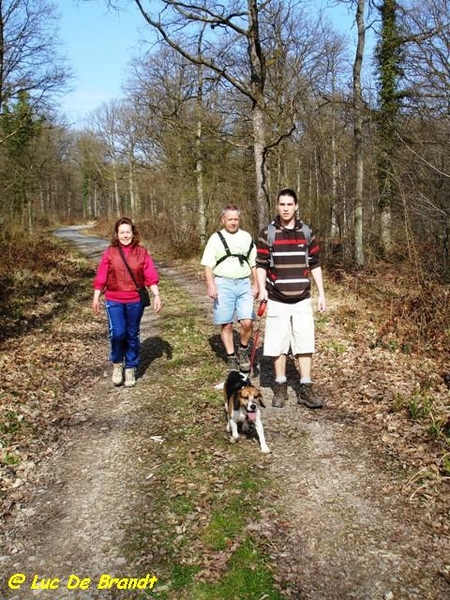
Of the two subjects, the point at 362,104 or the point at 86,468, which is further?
the point at 362,104

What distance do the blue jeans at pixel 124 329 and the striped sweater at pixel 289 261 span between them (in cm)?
196

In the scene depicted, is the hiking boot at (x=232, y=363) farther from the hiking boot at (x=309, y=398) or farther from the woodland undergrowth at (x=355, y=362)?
the woodland undergrowth at (x=355, y=362)

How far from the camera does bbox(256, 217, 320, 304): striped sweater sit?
206 inches

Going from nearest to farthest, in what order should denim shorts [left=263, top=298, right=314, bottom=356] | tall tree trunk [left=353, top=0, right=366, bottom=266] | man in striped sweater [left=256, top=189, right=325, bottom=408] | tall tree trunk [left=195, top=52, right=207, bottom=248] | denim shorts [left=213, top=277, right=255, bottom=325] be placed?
man in striped sweater [left=256, top=189, right=325, bottom=408] → denim shorts [left=263, top=298, right=314, bottom=356] → denim shorts [left=213, top=277, right=255, bottom=325] → tall tree trunk [left=353, top=0, right=366, bottom=266] → tall tree trunk [left=195, top=52, right=207, bottom=248]

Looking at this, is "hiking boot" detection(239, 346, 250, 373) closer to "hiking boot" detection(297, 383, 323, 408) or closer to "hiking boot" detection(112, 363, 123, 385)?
"hiking boot" detection(297, 383, 323, 408)

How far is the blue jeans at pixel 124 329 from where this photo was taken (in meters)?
6.15

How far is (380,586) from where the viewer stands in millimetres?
3012

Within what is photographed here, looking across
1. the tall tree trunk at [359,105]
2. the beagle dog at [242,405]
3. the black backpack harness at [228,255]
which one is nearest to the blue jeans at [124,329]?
the black backpack harness at [228,255]

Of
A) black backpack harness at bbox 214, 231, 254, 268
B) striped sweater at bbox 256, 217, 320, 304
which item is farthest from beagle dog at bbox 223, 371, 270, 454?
Result: black backpack harness at bbox 214, 231, 254, 268

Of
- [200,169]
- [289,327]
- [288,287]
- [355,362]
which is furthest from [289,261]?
[200,169]

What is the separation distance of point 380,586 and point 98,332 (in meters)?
7.63

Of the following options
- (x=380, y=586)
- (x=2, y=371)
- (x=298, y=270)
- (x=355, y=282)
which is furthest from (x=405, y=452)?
(x=355, y=282)

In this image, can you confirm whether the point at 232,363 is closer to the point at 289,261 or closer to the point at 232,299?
the point at 232,299

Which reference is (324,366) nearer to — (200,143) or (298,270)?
(298,270)
